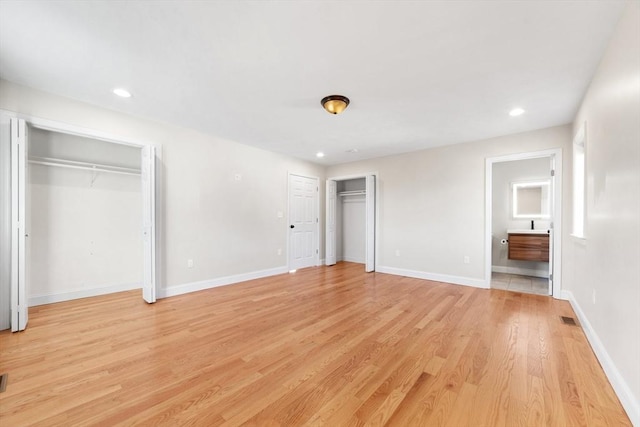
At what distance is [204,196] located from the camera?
13.6ft

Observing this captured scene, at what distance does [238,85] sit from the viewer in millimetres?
2627

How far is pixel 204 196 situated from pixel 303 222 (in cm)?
231

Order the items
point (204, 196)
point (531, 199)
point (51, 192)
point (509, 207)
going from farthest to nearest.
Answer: point (509, 207)
point (531, 199)
point (204, 196)
point (51, 192)

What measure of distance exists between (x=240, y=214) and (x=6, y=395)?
10.7 feet

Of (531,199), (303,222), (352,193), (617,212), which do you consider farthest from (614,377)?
(352,193)

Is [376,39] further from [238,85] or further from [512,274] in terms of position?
[512,274]

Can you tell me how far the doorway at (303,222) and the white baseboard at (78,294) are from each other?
2.79m

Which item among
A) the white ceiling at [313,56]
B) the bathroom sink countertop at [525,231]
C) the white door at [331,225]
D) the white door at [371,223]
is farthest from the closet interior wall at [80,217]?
the bathroom sink countertop at [525,231]

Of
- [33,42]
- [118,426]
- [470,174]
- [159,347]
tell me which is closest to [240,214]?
[159,347]

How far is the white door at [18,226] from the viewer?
2.48 meters

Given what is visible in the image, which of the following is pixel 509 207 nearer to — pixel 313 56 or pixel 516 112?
pixel 516 112

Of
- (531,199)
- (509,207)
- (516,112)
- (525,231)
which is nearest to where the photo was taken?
(516,112)

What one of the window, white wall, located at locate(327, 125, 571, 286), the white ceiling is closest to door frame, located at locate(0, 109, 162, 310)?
the white ceiling

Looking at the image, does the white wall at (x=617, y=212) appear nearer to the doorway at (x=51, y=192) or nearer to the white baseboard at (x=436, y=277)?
the white baseboard at (x=436, y=277)
